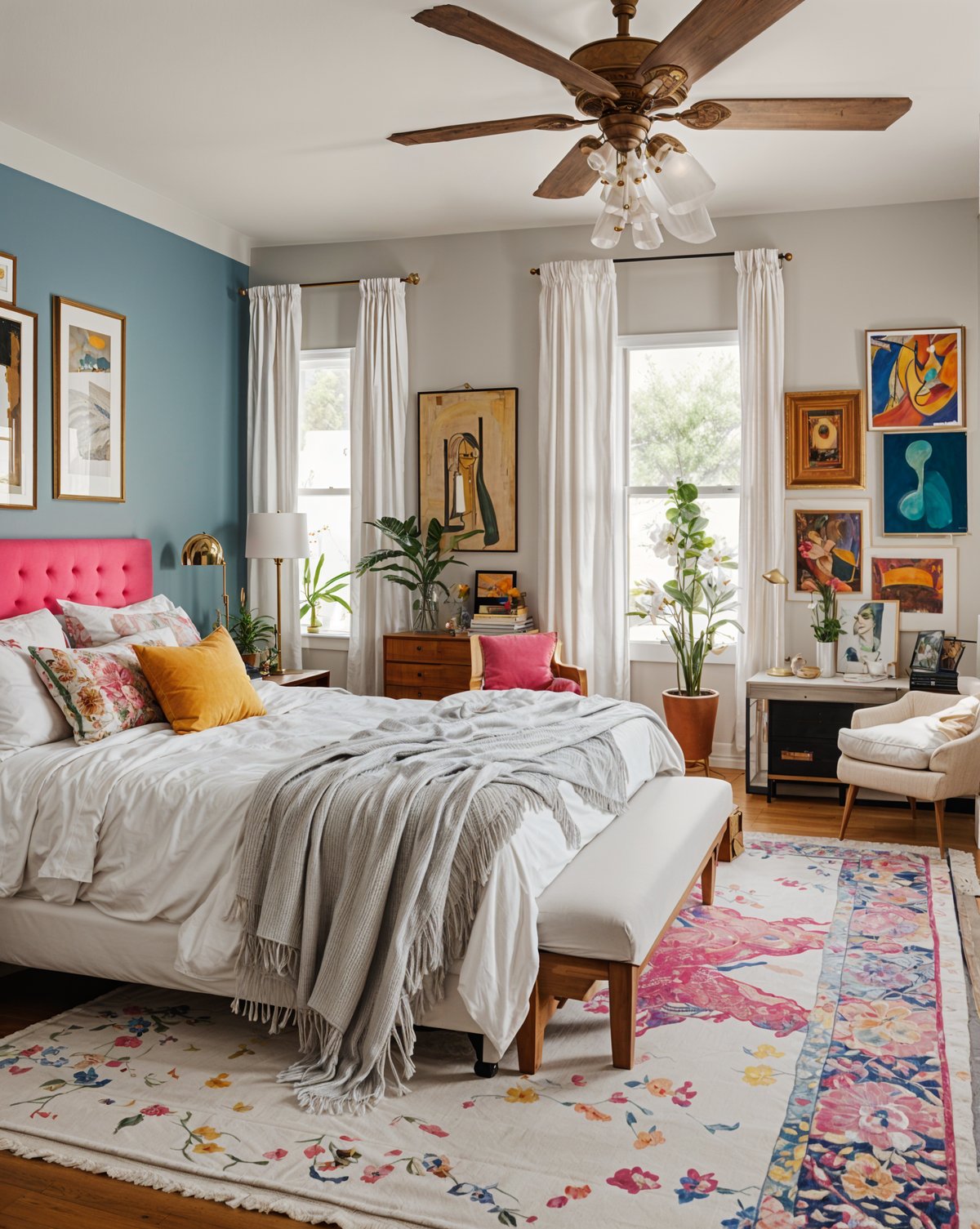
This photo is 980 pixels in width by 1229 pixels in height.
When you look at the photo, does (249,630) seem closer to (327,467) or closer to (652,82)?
(327,467)

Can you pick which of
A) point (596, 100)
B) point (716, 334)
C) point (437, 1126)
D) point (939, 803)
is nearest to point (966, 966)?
point (939, 803)

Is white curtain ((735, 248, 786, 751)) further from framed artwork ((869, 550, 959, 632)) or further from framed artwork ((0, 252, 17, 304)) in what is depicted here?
framed artwork ((0, 252, 17, 304))

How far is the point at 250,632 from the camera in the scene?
19.8ft

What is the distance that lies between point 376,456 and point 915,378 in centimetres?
294

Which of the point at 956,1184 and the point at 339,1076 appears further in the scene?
the point at 339,1076

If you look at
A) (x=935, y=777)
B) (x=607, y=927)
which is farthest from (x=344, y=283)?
(x=607, y=927)

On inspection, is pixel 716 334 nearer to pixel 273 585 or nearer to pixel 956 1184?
pixel 273 585

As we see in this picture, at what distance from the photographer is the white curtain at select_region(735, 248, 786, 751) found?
574cm

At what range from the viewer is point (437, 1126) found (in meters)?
2.44

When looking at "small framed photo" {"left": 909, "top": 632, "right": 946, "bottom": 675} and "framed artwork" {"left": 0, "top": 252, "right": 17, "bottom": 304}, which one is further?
"small framed photo" {"left": 909, "top": 632, "right": 946, "bottom": 675}

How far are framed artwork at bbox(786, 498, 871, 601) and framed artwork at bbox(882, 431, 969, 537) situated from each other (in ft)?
0.47

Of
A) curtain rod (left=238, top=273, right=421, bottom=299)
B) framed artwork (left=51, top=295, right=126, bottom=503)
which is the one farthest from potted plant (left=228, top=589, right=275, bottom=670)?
curtain rod (left=238, top=273, right=421, bottom=299)

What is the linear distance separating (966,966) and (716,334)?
3.63 m

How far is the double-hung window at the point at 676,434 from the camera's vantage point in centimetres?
599
